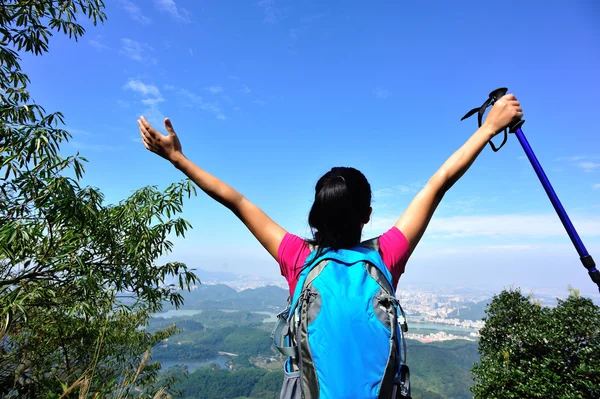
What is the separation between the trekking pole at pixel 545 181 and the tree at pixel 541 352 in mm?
8917

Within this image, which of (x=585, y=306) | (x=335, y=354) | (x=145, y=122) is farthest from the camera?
(x=585, y=306)

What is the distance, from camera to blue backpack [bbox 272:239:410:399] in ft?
2.52

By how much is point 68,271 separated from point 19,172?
1.20 metres

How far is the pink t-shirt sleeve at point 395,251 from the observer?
41.5 inches

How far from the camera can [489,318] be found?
430 inches

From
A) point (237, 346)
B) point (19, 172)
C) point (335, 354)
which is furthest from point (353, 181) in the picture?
point (237, 346)

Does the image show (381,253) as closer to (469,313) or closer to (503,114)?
(503,114)

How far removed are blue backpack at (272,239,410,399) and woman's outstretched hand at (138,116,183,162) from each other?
0.71 metres

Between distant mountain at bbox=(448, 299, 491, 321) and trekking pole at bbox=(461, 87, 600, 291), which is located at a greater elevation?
trekking pole at bbox=(461, 87, 600, 291)

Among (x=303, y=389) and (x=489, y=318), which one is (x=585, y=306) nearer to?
(x=489, y=318)

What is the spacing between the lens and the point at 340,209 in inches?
39.8

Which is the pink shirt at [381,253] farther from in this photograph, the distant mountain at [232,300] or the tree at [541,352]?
the distant mountain at [232,300]

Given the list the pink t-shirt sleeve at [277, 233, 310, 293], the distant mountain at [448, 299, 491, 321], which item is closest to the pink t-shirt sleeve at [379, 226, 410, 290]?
the pink t-shirt sleeve at [277, 233, 310, 293]

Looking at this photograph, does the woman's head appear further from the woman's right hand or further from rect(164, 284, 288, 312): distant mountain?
rect(164, 284, 288, 312): distant mountain
